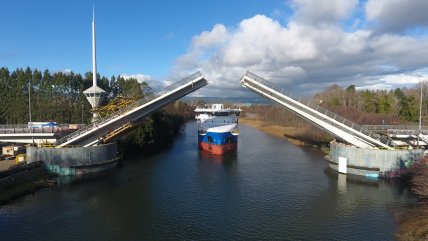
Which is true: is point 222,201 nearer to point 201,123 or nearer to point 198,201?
point 198,201

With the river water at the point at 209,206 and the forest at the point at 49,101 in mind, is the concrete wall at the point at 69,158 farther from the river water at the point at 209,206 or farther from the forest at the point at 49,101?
the forest at the point at 49,101

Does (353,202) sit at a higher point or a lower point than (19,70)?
lower

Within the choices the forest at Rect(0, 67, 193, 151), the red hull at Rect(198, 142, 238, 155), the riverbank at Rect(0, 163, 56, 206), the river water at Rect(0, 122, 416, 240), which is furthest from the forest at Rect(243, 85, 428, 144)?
the riverbank at Rect(0, 163, 56, 206)

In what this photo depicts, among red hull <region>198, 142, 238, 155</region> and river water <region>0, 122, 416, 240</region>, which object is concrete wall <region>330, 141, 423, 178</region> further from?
red hull <region>198, 142, 238, 155</region>

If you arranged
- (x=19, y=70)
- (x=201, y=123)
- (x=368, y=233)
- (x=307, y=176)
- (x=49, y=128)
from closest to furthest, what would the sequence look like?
(x=368, y=233), (x=307, y=176), (x=49, y=128), (x=201, y=123), (x=19, y=70)

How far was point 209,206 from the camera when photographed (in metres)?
19.7

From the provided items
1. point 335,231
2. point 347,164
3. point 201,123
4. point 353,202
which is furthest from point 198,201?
point 201,123

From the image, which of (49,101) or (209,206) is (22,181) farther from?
(49,101)

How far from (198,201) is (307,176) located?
10637 millimetres

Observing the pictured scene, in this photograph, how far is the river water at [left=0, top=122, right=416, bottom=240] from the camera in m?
15.9

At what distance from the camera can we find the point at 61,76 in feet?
185

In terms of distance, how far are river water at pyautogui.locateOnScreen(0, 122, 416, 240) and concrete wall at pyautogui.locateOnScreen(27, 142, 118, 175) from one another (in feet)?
4.30

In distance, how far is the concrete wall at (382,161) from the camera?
1027 inches

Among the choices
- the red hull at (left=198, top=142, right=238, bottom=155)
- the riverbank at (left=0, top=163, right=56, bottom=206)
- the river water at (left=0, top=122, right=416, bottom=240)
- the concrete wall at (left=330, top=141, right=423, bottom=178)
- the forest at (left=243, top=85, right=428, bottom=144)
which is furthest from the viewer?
the forest at (left=243, top=85, right=428, bottom=144)
